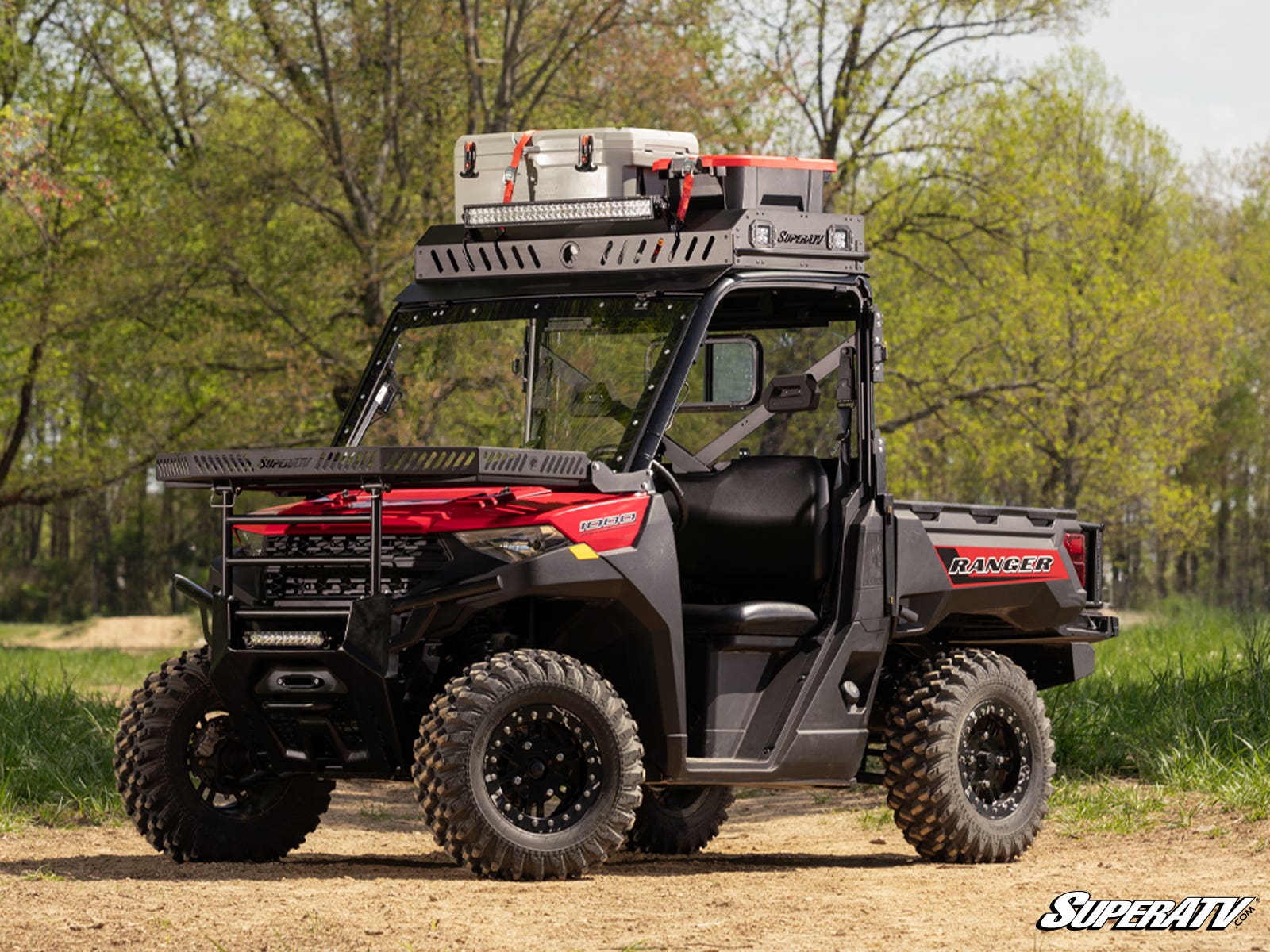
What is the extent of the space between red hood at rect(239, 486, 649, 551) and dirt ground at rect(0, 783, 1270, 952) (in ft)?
4.25

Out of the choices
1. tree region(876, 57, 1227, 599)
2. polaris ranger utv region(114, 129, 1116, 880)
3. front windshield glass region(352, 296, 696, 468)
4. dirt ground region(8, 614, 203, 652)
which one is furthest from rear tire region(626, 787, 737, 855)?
dirt ground region(8, 614, 203, 652)

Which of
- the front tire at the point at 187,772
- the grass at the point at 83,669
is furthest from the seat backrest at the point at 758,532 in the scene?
the grass at the point at 83,669

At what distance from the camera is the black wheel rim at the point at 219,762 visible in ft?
24.3

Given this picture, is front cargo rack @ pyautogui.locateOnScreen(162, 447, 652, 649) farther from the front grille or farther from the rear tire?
the rear tire

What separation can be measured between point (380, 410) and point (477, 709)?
1.98m

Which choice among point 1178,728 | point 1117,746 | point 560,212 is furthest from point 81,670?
point 560,212

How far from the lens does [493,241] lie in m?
7.88

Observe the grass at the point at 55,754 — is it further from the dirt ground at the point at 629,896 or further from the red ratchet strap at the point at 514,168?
the red ratchet strap at the point at 514,168

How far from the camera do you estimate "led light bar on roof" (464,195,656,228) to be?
7695 mm

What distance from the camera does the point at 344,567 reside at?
6672 millimetres

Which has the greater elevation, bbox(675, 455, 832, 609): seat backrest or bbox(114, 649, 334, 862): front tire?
bbox(675, 455, 832, 609): seat backrest

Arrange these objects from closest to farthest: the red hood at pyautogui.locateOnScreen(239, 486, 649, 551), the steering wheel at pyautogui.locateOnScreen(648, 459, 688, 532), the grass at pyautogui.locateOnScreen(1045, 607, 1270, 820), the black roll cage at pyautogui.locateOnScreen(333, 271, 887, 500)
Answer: the red hood at pyautogui.locateOnScreen(239, 486, 649, 551)
the steering wheel at pyautogui.locateOnScreen(648, 459, 688, 532)
the black roll cage at pyautogui.locateOnScreen(333, 271, 887, 500)
the grass at pyautogui.locateOnScreen(1045, 607, 1270, 820)

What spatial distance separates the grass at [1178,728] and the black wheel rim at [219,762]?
4.43 m

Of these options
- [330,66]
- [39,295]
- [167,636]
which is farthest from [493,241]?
[167,636]
